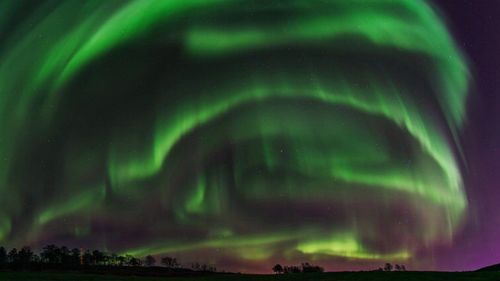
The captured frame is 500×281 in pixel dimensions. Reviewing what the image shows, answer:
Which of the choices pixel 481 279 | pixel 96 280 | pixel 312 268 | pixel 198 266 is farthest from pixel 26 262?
pixel 481 279

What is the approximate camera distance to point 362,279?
64.0 metres

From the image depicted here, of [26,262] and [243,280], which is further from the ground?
[26,262]

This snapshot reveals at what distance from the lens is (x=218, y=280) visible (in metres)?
77.0

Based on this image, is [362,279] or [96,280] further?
[96,280]

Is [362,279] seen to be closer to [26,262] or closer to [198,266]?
[198,266]

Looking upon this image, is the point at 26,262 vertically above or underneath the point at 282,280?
above

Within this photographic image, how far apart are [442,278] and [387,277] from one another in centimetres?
720

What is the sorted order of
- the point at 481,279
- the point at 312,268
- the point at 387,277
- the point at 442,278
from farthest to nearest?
the point at 312,268
the point at 387,277
the point at 442,278
the point at 481,279

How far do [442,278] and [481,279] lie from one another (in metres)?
6.28

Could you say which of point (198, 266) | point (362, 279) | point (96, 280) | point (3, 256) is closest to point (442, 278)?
point (362, 279)

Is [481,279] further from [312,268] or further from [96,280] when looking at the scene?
[312,268]

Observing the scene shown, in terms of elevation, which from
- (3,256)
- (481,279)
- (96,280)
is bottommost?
(481,279)

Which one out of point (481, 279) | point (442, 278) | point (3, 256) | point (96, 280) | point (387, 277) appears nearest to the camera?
point (481, 279)

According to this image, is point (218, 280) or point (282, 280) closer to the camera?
point (282, 280)
